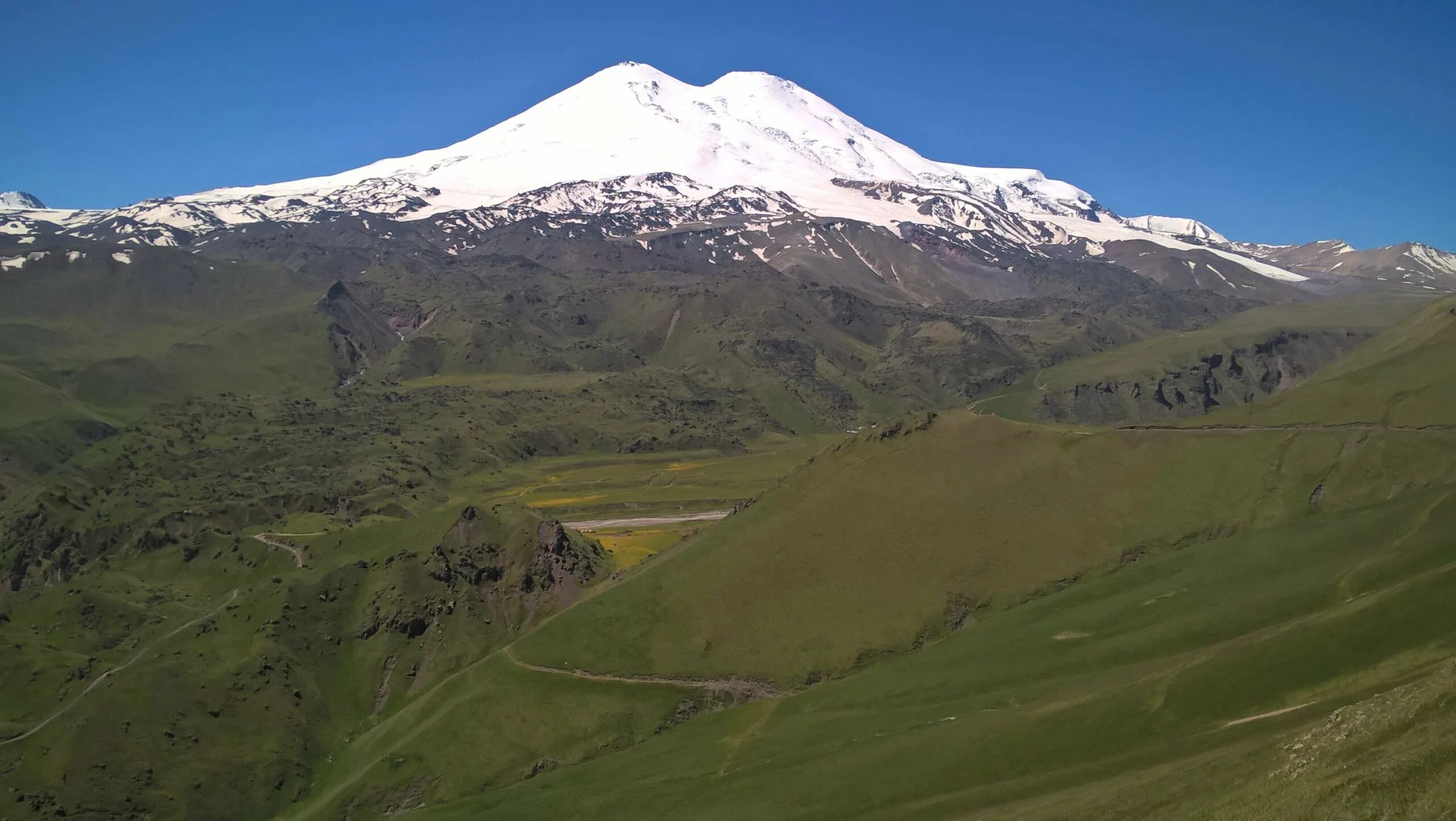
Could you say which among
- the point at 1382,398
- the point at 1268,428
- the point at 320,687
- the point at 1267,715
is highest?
the point at 1382,398

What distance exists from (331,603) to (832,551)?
67510 millimetres

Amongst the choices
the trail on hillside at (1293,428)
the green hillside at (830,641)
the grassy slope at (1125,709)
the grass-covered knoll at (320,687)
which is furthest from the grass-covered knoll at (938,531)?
the grass-covered knoll at (320,687)

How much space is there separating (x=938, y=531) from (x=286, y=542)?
110141 mm

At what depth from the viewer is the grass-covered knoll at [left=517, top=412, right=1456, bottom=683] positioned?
12925 centimetres

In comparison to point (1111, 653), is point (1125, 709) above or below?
above

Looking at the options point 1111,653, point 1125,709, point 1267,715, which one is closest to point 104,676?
point 1111,653

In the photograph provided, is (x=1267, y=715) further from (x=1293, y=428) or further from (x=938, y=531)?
(x=1293, y=428)

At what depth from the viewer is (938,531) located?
140 metres

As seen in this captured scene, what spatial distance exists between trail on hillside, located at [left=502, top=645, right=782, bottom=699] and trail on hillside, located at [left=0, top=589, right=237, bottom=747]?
153ft

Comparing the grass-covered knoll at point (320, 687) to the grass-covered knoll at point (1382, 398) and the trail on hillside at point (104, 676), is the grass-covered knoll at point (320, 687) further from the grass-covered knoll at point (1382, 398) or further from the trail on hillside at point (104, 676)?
the grass-covered knoll at point (1382, 398)

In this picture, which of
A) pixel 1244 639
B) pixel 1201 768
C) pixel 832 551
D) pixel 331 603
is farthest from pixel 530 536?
pixel 1201 768

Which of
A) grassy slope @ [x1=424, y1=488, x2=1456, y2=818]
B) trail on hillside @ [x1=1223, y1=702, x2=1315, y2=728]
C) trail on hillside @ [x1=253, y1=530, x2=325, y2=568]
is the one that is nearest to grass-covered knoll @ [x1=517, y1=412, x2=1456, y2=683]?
grassy slope @ [x1=424, y1=488, x2=1456, y2=818]

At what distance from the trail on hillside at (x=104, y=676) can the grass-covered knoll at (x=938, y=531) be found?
46.8 metres

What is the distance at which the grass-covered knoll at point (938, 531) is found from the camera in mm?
129250
